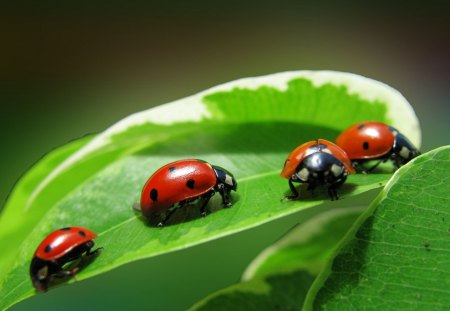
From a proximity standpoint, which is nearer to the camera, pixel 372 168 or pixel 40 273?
pixel 40 273

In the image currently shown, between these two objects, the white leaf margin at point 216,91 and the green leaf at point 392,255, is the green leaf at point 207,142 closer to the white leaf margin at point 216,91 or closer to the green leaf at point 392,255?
the white leaf margin at point 216,91

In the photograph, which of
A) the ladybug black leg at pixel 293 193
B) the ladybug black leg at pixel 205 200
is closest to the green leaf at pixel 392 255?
the ladybug black leg at pixel 293 193

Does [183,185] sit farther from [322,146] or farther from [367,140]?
[367,140]

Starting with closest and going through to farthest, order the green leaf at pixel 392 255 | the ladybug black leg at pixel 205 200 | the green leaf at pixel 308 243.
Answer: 1. the green leaf at pixel 392 255
2. the ladybug black leg at pixel 205 200
3. the green leaf at pixel 308 243

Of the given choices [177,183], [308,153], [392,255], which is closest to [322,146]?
[308,153]

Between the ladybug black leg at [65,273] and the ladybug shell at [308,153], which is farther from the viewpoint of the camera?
the ladybug shell at [308,153]
